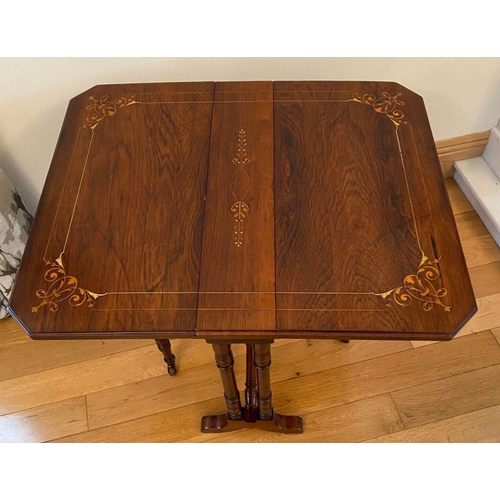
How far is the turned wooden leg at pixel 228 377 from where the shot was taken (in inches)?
41.6

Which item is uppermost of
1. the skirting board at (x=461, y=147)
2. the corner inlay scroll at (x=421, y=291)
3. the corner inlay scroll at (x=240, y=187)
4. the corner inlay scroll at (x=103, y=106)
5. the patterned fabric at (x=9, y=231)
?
the corner inlay scroll at (x=103, y=106)

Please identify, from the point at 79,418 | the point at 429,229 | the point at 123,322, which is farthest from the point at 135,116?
the point at 79,418

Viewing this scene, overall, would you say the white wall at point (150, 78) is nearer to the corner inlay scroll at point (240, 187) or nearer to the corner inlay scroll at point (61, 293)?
the corner inlay scroll at point (240, 187)

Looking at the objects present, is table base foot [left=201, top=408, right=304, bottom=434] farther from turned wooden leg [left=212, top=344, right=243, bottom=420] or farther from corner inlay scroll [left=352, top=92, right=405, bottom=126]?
corner inlay scroll [left=352, top=92, right=405, bottom=126]

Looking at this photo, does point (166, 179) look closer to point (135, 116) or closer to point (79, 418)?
point (135, 116)

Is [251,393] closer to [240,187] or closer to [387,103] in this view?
[240,187]

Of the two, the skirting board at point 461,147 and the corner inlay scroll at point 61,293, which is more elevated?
the corner inlay scroll at point 61,293

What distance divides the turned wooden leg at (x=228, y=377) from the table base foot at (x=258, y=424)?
3cm

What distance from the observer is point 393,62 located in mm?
1477

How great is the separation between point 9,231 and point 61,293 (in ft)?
2.46

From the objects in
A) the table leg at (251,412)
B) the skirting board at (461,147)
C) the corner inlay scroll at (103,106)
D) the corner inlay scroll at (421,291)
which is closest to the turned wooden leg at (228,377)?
the table leg at (251,412)

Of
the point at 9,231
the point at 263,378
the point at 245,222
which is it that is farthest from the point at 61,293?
the point at 9,231

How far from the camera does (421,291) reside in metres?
0.89

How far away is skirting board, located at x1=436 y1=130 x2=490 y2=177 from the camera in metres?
1.81
